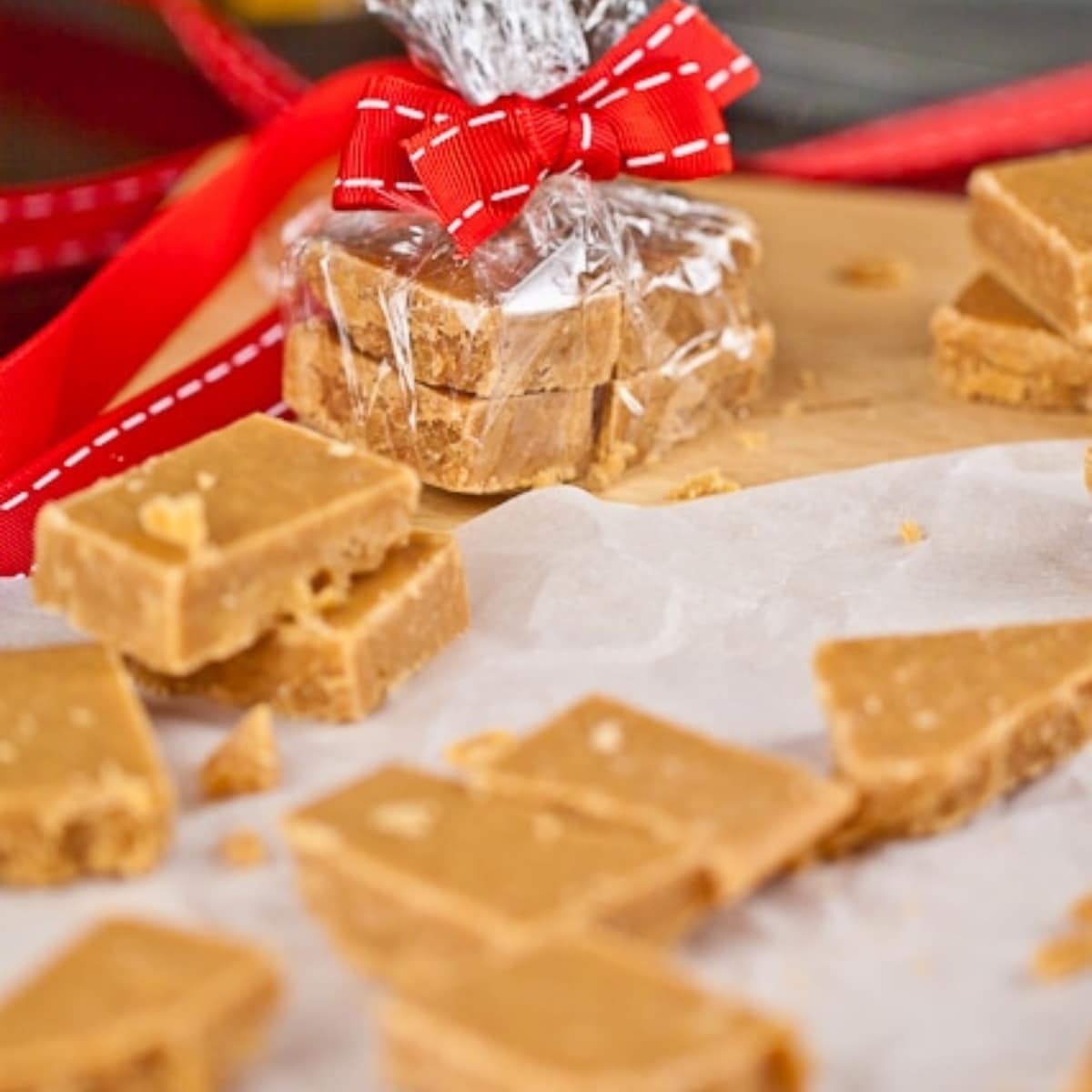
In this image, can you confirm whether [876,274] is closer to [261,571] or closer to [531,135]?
[531,135]

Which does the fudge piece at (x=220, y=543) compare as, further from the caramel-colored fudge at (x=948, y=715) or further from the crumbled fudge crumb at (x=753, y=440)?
the crumbled fudge crumb at (x=753, y=440)

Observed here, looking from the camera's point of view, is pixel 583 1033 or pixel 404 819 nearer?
pixel 583 1033

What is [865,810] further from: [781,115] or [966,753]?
[781,115]

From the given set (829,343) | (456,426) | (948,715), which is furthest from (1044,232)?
(948,715)

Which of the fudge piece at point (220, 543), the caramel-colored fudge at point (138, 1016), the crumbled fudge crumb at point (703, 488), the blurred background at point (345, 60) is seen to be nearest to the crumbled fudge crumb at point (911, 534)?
the crumbled fudge crumb at point (703, 488)

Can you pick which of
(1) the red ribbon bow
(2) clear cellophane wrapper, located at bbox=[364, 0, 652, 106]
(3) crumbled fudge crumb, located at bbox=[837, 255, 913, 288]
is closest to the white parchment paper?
(1) the red ribbon bow

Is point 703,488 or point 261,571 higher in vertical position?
point 261,571

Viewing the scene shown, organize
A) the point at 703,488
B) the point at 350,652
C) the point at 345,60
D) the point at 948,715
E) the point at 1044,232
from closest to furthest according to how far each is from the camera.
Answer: the point at 948,715 < the point at 350,652 < the point at 703,488 < the point at 1044,232 < the point at 345,60
